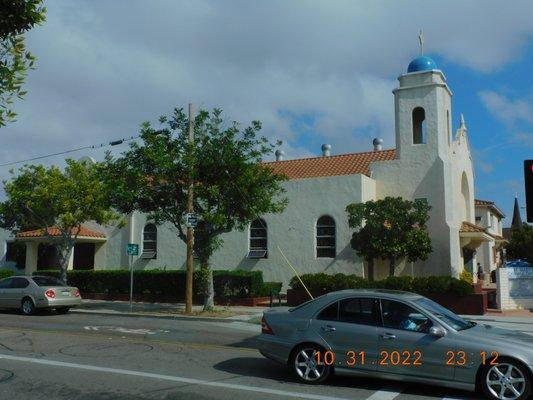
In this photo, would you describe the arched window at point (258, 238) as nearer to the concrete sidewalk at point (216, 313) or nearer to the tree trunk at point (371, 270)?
the concrete sidewalk at point (216, 313)

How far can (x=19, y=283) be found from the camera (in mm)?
20938

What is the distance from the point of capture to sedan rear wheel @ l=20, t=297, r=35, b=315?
66.2ft

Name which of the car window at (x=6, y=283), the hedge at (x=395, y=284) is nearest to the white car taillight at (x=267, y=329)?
the hedge at (x=395, y=284)

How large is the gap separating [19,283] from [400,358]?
17.0 meters

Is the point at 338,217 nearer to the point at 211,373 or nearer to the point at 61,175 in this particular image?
the point at 61,175

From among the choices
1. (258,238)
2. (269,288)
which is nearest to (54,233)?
(258,238)

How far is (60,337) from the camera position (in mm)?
13625

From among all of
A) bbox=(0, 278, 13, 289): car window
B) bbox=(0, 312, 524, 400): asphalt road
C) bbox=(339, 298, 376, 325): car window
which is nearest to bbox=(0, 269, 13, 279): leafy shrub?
bbox=(0, 278, 13, 289): car window

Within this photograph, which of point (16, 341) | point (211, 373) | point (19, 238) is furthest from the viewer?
point (19, 238)

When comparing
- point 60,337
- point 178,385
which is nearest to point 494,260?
point 60,337

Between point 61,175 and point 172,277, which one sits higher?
point 61,175

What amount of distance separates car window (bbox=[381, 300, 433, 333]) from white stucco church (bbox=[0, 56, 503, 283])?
16.7 metres

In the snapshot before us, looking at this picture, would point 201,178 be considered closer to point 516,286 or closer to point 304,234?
point 304,234

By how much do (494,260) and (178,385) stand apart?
34913 mm
